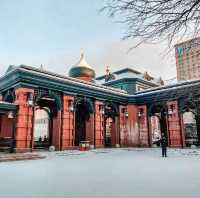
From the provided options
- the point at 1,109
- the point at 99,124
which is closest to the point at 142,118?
the point at 99,124

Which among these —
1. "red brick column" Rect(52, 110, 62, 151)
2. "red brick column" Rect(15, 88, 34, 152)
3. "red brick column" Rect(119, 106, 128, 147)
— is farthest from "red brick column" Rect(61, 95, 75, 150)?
"red brick column" Rect(119, 106, 128, 147)

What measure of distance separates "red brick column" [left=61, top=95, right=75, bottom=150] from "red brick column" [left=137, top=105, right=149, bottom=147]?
8893 millimetres

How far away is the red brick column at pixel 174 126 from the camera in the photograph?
1977 cm

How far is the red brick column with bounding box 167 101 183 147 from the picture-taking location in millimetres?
19766

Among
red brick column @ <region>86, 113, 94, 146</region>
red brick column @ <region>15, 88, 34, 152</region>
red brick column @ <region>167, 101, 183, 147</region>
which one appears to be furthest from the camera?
red brick column @ <region>167, 101, 183, 147</region>

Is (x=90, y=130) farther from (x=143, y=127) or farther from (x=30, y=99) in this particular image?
(x=30, y=99)

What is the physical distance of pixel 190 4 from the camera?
3676 mm

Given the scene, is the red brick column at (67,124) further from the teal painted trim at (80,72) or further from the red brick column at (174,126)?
the teal painted trim at (80,72)

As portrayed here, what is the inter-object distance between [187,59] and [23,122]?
41.1 feet

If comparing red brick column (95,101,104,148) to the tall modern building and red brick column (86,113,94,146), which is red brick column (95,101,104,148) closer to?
red brick column (86,113,94,146)

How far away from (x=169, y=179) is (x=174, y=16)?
457cm

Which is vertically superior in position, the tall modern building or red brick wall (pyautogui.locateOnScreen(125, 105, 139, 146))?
the tall modern building

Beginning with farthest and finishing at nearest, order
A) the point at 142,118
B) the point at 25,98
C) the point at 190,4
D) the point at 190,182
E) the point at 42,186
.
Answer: the point at 142,118 → the point at 25,98 → the point at 190,182 → the point at 42,186 → the point at 190,4

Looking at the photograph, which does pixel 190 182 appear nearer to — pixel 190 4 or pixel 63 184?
pixel 63 184
